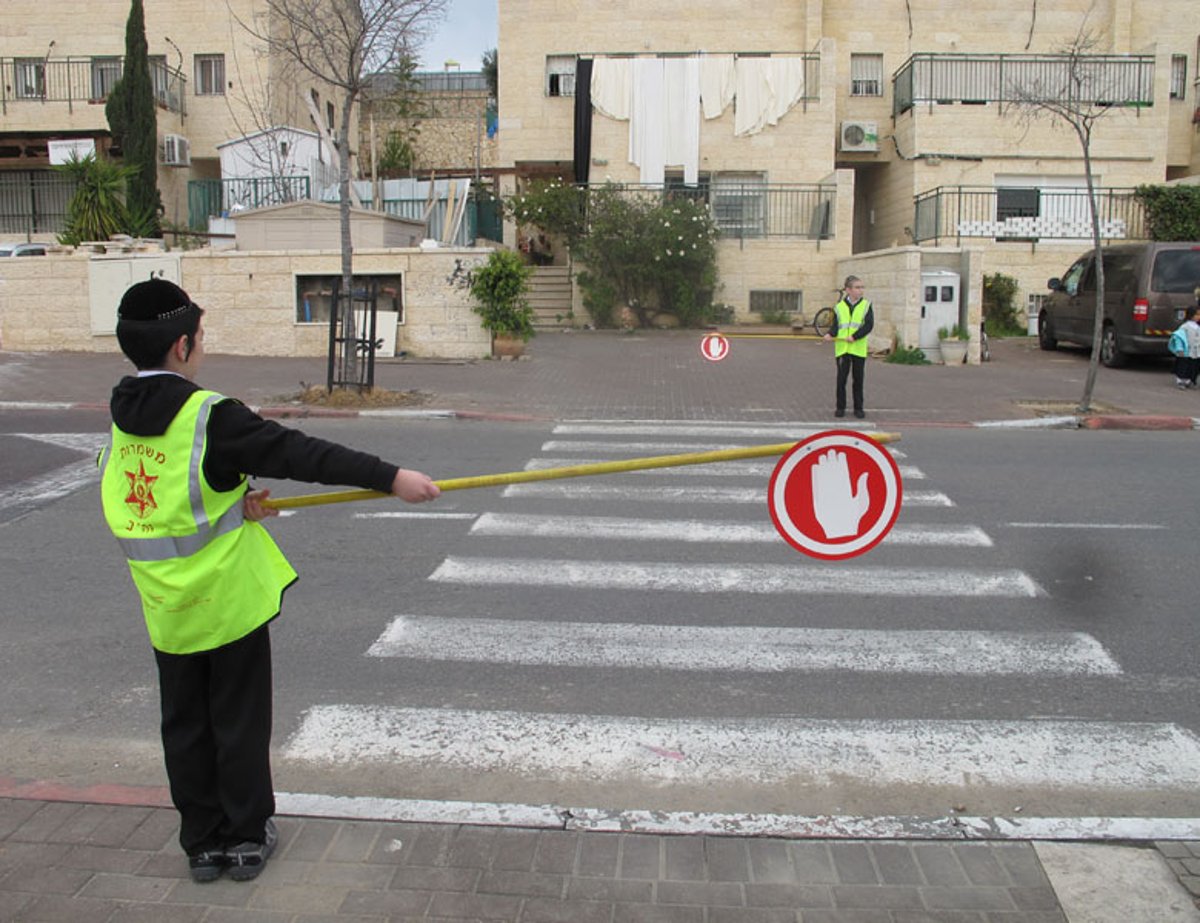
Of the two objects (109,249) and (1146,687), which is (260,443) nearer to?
(1146,687)

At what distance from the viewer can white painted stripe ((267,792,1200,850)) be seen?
394cm

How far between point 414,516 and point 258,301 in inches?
490

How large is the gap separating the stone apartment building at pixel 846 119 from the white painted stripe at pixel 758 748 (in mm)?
18924

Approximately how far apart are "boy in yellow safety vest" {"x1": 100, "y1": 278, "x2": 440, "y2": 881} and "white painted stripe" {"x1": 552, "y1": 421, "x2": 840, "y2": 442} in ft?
31.9

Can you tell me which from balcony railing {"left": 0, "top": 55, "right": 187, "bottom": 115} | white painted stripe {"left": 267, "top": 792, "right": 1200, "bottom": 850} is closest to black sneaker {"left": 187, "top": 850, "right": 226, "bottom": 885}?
white painted stripe {"left": 267, "top": 792, "right": 1200, "bottom": 850}

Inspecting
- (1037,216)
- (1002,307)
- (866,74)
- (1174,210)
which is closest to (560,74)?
(866,74)

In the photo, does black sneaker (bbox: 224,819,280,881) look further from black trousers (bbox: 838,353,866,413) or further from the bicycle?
the bicycle

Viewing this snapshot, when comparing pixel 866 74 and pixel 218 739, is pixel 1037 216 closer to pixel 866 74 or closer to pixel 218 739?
pixel 866 74

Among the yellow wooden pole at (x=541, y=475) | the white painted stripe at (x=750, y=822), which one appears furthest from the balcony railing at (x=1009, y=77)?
the white painted stripe at (x=750, y=822)

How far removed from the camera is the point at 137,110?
2852 centimetres

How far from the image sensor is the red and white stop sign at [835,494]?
455 cm

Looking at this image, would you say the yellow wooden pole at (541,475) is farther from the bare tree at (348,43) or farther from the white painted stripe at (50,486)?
the bare tree at (348,43)

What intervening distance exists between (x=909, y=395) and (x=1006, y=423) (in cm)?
237

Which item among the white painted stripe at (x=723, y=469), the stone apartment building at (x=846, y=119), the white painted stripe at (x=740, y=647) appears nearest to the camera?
the white painted stripe at (x=740, y=647)
